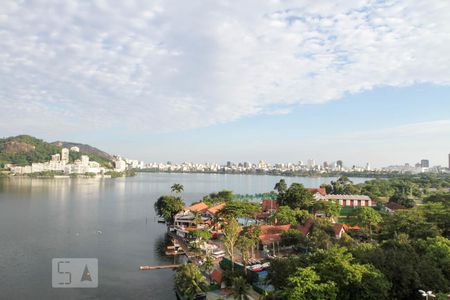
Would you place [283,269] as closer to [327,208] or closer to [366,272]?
[366,272]

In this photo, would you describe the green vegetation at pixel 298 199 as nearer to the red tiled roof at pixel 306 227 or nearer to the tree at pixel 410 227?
the red tiled roof at pixel 306 227

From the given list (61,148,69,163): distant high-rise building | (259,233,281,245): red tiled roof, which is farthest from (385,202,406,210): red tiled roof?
(61,148,69,163): distant high-rise building

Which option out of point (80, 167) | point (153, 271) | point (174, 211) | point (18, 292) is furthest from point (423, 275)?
point (80, 167)

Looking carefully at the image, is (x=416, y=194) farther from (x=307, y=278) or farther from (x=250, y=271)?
(x=307, y=278)

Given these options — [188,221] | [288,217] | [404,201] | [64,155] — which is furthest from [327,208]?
[64,155]

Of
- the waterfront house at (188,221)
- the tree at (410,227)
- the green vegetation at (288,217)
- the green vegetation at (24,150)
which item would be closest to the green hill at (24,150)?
the green vegetation at (24,150)

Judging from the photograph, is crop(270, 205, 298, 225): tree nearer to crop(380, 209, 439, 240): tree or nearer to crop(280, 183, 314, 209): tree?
crop(280, 183, 314, 209): tree
